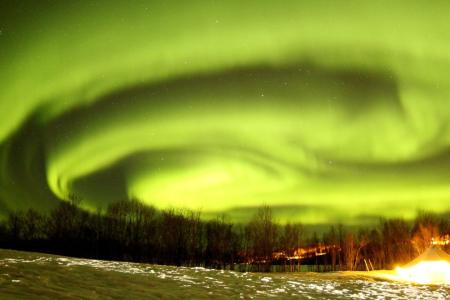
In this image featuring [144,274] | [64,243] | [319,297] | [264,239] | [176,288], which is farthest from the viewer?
[264,239]

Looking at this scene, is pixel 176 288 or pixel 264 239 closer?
pixel 176 288

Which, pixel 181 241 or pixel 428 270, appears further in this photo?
pixel 181 241

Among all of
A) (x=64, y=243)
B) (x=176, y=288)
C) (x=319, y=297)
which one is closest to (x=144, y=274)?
(x=176, y=288)

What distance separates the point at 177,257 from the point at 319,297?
81516 millimetres

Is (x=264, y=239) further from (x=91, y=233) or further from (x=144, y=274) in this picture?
(x=144, y=274)

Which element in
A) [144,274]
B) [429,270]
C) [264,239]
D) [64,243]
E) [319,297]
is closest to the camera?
[319,297]

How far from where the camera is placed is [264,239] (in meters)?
93.8

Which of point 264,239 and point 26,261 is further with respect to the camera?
point 264,239

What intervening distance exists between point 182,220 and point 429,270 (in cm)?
5881

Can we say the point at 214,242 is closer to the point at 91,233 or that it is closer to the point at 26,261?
the point at 91,233

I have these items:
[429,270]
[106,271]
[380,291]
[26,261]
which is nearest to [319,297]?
[380,291]

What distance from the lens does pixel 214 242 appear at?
3834 inches

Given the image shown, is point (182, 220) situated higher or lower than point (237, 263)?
higher

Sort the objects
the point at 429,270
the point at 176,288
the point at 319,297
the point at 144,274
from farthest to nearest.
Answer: the point at 429,270, the point at 144,274, the point at 319,297, the point at 176,288
